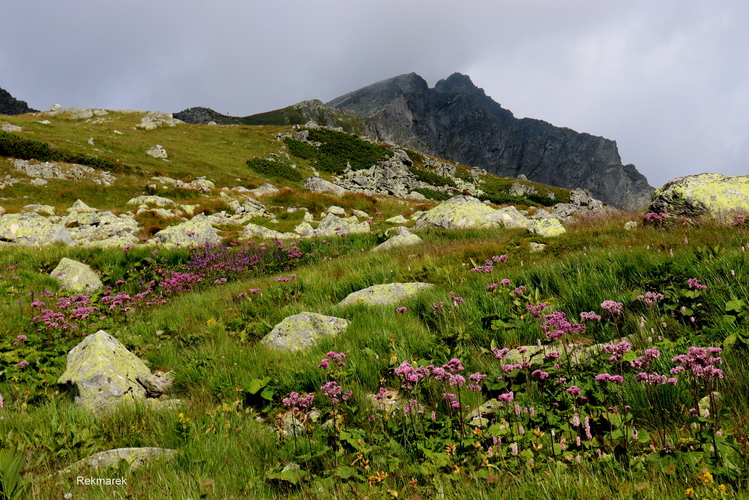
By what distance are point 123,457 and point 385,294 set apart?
3954 mm

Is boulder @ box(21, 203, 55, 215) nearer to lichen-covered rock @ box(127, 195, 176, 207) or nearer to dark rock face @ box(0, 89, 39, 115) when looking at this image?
lichen-covered rock @ box(127, 195, 176, 207)

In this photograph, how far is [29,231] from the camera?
12633 mm

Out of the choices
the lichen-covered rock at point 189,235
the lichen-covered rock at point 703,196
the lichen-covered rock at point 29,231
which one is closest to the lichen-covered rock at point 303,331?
the lichen-covered rock at point 703,196

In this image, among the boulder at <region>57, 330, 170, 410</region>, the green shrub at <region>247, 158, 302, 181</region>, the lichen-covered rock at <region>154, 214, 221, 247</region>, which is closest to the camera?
the boulder at <region>57, 330, 170, 410</region>

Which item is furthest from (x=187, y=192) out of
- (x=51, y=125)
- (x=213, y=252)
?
(x=51, y=125)

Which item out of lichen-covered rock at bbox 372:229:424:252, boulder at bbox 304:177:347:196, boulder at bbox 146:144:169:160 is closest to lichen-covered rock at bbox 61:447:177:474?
lichen-covered rock at bbox 372:229:424:252

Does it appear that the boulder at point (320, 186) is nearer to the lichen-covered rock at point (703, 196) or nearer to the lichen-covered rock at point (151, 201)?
the lichen-covered rock at point (151, 201)

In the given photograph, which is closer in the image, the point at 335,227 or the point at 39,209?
the point at 335,227

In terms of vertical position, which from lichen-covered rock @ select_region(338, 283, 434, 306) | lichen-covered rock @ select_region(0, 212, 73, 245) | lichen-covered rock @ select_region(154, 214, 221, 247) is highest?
lichen-covered rock @ select_region(0, 212, 73, 245)

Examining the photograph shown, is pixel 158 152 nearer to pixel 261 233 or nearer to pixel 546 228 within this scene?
pixel 261 233

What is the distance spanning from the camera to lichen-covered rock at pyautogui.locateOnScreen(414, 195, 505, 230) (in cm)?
1526

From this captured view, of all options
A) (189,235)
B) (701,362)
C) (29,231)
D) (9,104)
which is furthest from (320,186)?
(9,104)

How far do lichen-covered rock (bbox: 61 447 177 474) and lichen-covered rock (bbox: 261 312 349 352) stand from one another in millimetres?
1861

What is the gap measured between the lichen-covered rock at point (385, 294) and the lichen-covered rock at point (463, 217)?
30.9ft
